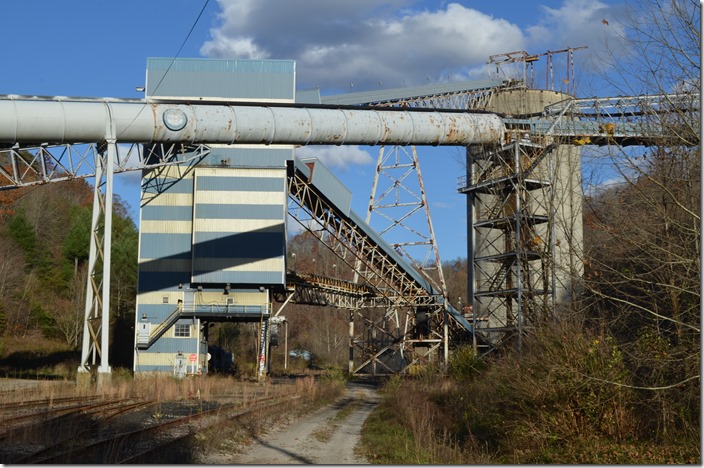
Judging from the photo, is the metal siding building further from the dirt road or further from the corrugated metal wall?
the dirt road

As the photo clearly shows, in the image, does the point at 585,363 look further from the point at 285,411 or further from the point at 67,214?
the point at 67,214

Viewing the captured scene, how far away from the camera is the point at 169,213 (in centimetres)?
3825

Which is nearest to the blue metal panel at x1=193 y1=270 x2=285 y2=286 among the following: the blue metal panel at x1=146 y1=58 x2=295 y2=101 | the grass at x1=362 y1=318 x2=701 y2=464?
the blue metal panel at x1=146 y1=58 x2=295 y2=101

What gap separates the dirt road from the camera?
13.6 m

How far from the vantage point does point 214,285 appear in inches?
1507

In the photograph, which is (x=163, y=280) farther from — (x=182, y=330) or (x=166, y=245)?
(x=182, y=330)

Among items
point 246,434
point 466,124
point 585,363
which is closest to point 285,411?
point 246,434

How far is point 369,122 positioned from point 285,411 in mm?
10357

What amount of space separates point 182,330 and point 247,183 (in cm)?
777

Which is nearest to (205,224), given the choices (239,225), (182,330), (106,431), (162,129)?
(239,225)

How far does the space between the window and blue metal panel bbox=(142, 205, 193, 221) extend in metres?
5.14

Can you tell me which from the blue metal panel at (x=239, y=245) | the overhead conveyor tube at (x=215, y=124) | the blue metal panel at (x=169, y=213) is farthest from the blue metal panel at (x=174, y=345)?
the overhead conveyor tube at (x=215, y=124)

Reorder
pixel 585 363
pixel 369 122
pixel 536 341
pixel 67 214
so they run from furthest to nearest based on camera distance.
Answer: pixel 67 214, pixel 369 122, pixel 536 341, pixel 585 363

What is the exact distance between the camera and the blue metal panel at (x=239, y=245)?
37438 millimetres
